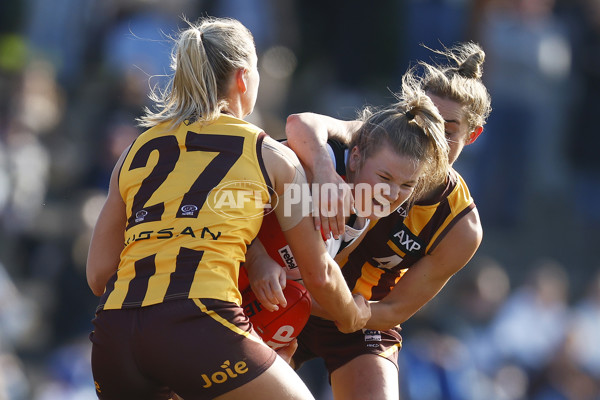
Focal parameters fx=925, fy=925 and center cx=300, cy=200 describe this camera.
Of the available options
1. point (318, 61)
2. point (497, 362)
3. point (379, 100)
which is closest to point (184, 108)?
point (497, 362)

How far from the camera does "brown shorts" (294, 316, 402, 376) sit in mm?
4125

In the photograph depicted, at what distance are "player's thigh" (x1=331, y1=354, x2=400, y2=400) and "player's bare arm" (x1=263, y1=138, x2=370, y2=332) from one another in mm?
716

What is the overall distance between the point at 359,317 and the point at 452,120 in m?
0.92

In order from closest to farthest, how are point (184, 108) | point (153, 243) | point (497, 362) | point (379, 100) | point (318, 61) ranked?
point (153, 243), point (184, 108), point (497, 362), point (379, 100), point (318, 61)

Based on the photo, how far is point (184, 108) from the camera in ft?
10.9

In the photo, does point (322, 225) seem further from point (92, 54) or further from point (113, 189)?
point (92, 54)

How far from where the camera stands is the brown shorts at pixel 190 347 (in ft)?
9.70

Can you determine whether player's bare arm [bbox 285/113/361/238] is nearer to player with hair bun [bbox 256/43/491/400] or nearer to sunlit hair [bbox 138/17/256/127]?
player with hair bun [bbox 256/43/491/400]

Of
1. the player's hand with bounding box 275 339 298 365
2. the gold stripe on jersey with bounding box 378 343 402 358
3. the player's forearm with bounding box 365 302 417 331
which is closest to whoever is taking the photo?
the player's hand with bounding box 275 339 298 365

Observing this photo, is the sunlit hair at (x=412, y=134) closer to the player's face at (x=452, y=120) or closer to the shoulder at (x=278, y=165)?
the player's face at (x=452, y=120)

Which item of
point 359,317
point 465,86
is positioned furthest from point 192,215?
point 465,86

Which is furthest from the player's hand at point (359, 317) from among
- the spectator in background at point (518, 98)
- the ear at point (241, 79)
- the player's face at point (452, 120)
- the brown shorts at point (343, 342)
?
the spectator in background at point (518, 98)

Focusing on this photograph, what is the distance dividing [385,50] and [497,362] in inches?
128

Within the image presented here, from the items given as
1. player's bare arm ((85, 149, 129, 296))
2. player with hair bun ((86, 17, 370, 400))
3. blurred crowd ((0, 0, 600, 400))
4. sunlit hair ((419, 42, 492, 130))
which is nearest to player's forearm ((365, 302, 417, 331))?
player with hair bun ((86, 17, 370, 400))
